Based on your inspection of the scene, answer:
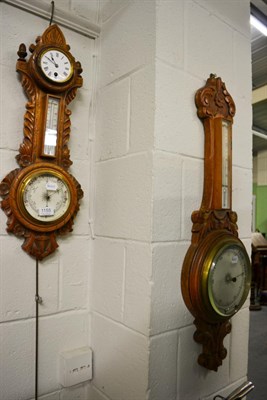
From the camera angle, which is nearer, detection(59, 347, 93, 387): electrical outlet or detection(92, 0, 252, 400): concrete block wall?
detection(92, 0, 252, 400): concrete block wall

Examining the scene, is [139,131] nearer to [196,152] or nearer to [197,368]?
[196,152]

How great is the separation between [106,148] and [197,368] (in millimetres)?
803

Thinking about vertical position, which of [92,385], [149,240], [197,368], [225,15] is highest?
[225,15]

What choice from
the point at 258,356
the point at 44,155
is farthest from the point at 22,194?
the point at 258,356

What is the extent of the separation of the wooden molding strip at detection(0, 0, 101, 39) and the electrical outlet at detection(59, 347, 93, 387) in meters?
1.14

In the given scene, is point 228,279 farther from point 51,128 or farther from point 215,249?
point 51,128

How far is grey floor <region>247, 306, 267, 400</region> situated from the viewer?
228cm

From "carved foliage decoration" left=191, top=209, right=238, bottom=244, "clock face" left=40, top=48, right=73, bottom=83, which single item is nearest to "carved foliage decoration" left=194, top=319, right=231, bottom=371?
"carved foliage decoration" left=191, top=209, right=238, bottom=244

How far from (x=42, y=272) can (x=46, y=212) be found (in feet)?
0.67

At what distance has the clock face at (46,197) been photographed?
3.05ft

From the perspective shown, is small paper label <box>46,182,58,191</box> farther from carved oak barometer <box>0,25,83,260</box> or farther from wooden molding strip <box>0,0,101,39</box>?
wooden molding strip <box>0,0,101,39</box>

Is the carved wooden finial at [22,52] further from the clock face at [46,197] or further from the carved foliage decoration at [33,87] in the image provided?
the clock face at [46,197]

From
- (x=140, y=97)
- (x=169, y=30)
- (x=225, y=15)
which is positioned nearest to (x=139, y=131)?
(x=140, y=97)

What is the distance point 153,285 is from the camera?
880mm
